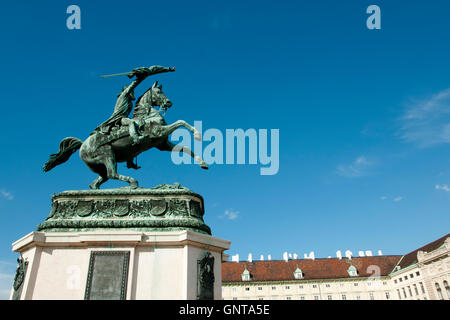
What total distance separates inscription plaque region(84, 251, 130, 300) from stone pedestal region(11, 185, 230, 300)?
22mm

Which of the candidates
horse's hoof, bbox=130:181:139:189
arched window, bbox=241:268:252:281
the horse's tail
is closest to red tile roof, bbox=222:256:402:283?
arched window, bbox=241:268:252:281

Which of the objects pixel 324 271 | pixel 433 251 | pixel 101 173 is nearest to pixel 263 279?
pixel 324 271

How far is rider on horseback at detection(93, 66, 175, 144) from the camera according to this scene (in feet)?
36.7

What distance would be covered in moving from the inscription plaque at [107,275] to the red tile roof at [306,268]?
229 feet

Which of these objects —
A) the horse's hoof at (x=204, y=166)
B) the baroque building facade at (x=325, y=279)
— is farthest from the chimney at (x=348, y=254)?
the horse's hoof at (x=204, y=166)

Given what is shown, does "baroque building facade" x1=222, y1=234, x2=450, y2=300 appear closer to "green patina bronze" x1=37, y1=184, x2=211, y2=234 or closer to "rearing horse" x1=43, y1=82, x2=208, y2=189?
"rearing horse" x1=43, y1=82, x2=208, y2=189

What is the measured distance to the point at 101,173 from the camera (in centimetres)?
1138

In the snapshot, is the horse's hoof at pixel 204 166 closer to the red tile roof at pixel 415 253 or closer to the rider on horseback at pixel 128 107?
the rider on horseback at pixel 128 107

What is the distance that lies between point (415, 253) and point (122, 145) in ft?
262

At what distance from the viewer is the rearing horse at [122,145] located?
1105 centimetres

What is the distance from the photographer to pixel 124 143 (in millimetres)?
11180

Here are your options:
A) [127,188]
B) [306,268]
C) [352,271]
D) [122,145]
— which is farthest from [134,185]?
[352,271]
